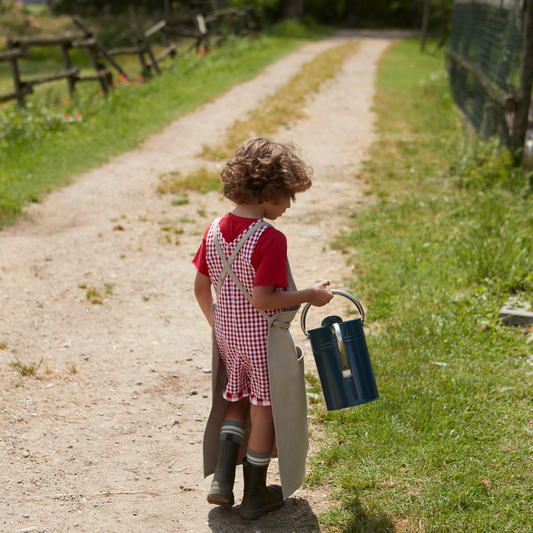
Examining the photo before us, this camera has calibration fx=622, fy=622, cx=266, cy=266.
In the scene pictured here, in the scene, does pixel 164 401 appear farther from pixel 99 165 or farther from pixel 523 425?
pixel 99 165

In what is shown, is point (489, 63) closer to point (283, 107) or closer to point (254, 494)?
point (283, 107)

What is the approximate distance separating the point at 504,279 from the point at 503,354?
961 mm

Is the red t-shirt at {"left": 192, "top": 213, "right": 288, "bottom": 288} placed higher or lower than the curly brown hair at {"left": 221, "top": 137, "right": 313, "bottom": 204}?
lower

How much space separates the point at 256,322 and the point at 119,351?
1.85 meters

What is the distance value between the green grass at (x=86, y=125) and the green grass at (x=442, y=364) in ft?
12.3

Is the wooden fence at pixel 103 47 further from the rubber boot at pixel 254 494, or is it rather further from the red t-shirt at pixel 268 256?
the rubber boot at pixel 254 494

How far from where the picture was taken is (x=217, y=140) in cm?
944

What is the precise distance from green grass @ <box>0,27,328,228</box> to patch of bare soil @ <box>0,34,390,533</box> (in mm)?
387

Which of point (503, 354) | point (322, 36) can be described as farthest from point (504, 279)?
point (322, 36)

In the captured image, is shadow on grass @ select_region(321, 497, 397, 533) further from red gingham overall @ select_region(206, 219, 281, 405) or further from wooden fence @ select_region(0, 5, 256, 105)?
wooden fence @ select_region(0, 5, 256, 105)

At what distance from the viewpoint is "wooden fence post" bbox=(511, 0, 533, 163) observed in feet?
20.6

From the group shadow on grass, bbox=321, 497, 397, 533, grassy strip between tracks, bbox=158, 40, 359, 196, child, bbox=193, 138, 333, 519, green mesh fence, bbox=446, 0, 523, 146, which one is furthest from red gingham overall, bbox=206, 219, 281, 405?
green mesh fence, bbox=446, 0, 523, 146

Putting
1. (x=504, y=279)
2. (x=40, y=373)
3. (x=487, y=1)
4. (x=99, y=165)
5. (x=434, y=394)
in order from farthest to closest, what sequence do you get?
(x=487, y=1)
(x=99, y=165)
(x=504, y=279)
(x=40, y=373)
(x=434, y=394)

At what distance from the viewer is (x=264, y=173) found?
2.18 m
